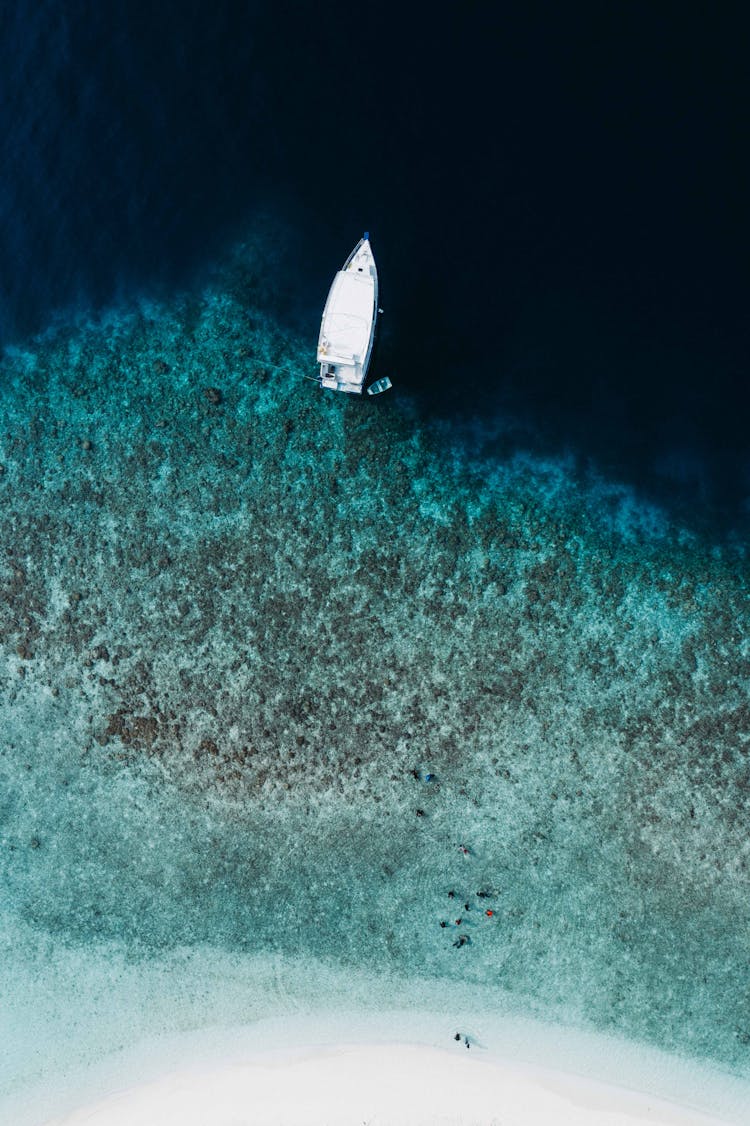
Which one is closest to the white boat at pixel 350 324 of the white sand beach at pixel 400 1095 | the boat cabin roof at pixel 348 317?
the boat cabin roof at pixel 348 317

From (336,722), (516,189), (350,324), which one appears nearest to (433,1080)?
(336,722)

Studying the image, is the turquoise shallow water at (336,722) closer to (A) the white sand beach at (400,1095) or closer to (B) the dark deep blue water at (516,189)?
(A) the white sand beach at (400,1095)

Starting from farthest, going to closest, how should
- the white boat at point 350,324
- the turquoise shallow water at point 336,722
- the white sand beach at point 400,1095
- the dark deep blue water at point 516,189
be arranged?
the dark deep blue water at point 516,189 → the white boat at point 350,324 → the turquoise shallow water at point 336,722 → the white sand beach at point 400,1095

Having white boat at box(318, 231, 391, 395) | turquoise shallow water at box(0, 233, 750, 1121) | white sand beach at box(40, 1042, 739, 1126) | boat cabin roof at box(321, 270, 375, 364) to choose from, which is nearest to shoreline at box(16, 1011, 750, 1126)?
white sand beach at box(40, 1042, 739, 1126)

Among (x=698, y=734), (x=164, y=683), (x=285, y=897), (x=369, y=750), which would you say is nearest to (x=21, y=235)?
(x=164, y=683)

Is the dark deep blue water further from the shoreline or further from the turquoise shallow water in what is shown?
the shoreline

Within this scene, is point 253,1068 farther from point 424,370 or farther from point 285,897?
point 424,370

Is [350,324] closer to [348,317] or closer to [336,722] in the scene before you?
[348,317]
